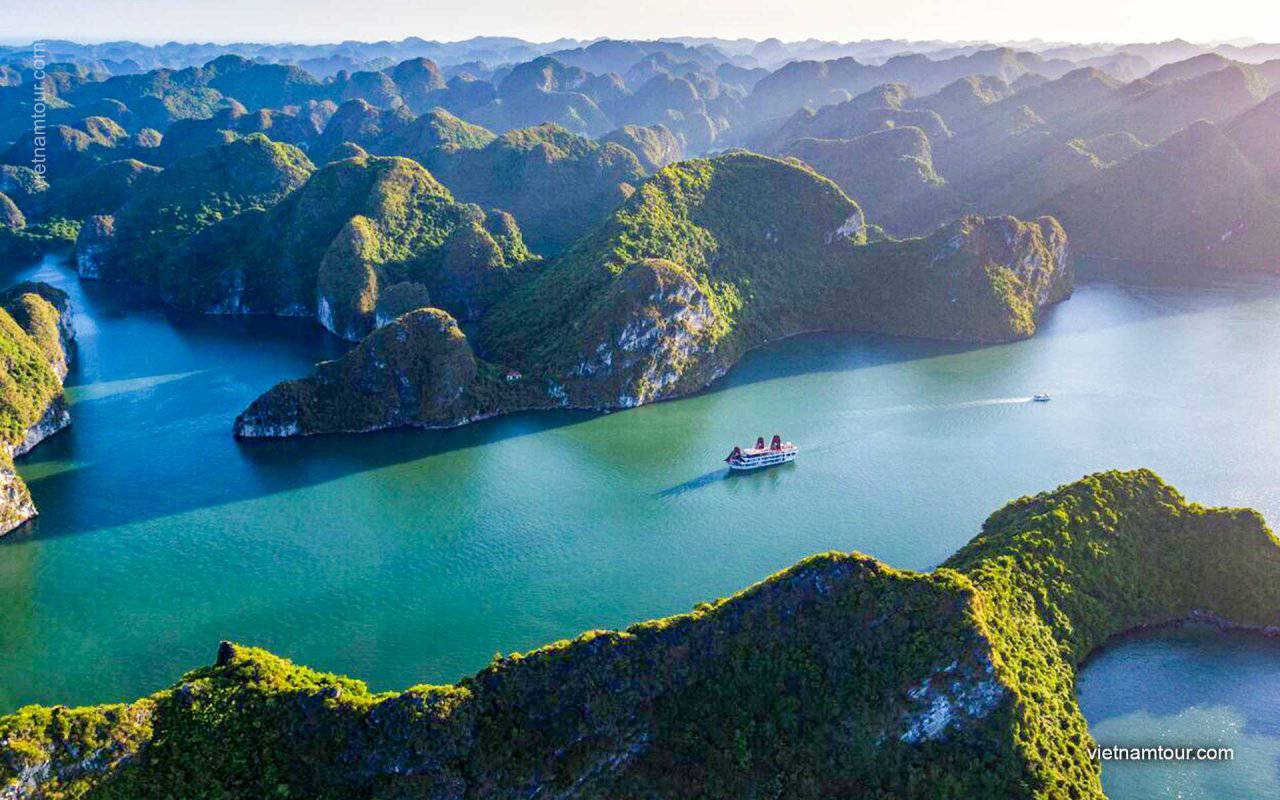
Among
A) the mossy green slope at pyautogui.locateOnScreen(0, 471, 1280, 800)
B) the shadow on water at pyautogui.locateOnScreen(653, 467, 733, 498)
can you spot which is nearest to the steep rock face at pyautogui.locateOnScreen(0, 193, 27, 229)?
the shadow on water at pyautogui.locateOnScreen(653, 467, 733, 498)

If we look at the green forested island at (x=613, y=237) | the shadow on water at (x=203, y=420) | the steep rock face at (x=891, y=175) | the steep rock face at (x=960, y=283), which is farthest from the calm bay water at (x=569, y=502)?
the steep rock face at (x=891, y=175)

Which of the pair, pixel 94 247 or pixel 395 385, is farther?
pixel 94 247

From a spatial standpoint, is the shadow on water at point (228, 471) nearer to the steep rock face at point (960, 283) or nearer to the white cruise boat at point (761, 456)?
the white cruise boat at point (761, 456)

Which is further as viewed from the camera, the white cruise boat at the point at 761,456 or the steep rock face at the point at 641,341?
the steep rock face at the point at 641,341

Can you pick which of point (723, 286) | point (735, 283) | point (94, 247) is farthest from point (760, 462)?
point (94, 247)

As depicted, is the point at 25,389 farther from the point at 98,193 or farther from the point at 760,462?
the point at 98,193

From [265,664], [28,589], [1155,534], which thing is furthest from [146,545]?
[1155,534]
